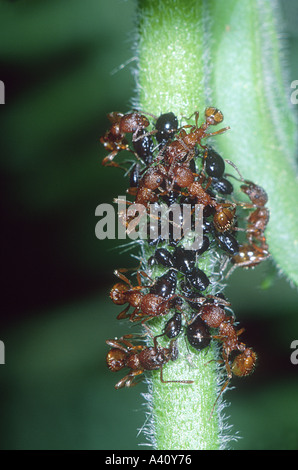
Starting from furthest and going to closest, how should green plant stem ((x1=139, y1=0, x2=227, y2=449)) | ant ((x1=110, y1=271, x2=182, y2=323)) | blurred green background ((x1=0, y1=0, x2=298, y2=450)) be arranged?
1. blurred green background ((x1=0, y1=0, x2=298, y2=450))
2. ant ((x1=110, y1=271, x2=182, y2=323))
3. green plant stem ((x1=139, y1=0, x2=227, y2=449))

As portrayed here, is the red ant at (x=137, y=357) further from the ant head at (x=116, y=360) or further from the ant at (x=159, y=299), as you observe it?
the ant at (x=159, y=299)

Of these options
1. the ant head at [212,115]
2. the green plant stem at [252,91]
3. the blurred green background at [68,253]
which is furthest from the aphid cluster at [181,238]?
the blurred green background at [68,253]

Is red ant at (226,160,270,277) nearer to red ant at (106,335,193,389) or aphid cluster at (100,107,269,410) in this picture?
aphid cluster at (100,107,269,410)

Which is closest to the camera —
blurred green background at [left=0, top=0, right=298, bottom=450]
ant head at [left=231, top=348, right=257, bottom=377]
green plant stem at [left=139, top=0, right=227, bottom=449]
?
green plant stem at [left=139, top=0, right=227, bottom=449]

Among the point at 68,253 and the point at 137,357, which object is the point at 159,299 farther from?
the point at 68,253

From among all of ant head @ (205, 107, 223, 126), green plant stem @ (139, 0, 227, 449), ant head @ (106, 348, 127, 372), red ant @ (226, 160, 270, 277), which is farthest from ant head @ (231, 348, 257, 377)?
ant head @ (205, 107, 223, 126)

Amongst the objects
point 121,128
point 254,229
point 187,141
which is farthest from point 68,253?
point 187,141
